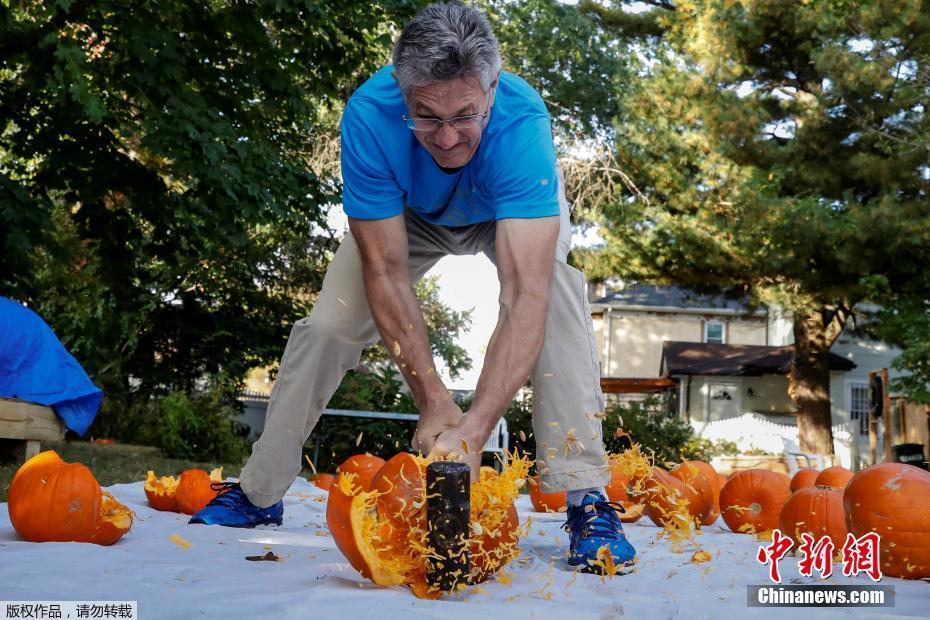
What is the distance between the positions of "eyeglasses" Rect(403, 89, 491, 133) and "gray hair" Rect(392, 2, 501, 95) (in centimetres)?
8

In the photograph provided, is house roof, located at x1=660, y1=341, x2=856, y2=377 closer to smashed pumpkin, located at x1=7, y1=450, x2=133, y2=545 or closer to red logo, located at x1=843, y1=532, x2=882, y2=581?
red logo, located at x1=843, y1=532, x2=882, y2=581

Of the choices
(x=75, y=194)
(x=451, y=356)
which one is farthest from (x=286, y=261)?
(x=75, y=194)

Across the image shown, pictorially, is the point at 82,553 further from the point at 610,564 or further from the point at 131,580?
the point at 610,564

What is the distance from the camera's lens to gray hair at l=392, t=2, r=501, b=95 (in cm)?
232

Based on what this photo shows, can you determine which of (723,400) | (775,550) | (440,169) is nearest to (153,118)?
(440,169)

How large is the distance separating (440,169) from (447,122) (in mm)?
294

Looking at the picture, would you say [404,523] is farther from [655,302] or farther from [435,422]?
[655,302]

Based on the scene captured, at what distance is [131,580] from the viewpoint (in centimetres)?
217

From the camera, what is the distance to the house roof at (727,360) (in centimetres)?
2425

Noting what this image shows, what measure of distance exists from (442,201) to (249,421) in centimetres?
1909

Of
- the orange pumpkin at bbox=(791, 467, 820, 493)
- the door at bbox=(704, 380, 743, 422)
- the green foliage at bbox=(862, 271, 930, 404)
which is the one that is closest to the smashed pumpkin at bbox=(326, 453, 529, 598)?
the orange pumpkin at bbox=(791, 467, 820, 493)

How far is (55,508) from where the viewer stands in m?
2.84

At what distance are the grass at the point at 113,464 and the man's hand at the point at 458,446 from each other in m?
2.88

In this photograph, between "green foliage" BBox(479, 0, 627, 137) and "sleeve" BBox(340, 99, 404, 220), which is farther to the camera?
"green foliage" BBox(479, 0, 627, 137)
